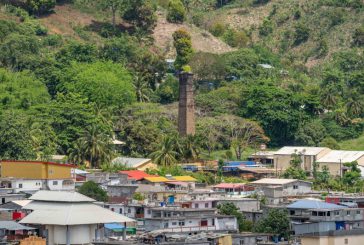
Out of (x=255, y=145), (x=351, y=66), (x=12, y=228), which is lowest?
(x=12, y=228)

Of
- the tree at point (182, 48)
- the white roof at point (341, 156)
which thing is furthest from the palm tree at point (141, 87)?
the white roof at point (341, 156)

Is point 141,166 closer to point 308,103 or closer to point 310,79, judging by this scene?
point 308,103

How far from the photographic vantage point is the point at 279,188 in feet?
288

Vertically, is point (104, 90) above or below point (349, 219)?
above

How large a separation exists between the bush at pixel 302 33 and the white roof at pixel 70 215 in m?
75.5

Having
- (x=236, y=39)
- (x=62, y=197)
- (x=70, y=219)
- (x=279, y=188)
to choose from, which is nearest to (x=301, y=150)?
(x=279, y=188)

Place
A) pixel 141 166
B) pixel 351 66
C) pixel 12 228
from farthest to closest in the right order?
1. pixel 351 66
2. pixel 141 166
3. pixel 12 228

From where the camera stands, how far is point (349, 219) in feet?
216

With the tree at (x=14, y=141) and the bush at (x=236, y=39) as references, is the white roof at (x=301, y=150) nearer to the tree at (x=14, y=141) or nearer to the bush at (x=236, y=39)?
the tree at (x=14, y=141)

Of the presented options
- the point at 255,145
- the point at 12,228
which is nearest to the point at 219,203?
the point at 12,228

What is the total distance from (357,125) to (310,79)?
Answer: 1747cm

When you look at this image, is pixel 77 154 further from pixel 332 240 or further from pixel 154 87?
pixel 332 240

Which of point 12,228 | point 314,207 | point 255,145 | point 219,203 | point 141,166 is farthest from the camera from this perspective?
point 255,145

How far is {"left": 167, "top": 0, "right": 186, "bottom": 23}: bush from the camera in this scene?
445 ft
